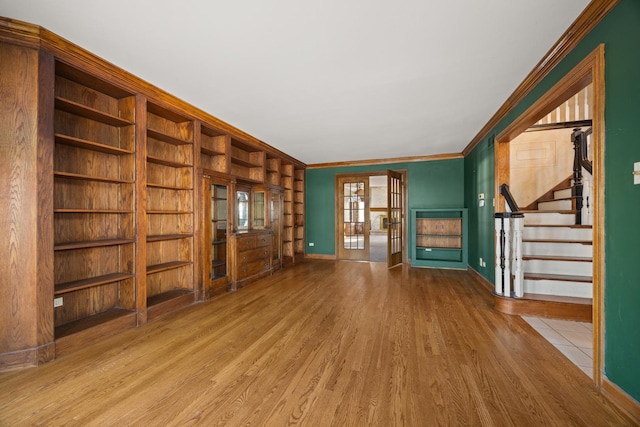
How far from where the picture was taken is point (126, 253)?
2775mm

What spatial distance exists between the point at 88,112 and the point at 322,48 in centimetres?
224

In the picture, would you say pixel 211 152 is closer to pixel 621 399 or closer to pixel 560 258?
pixel 621 399

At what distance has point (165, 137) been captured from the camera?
10.5ft

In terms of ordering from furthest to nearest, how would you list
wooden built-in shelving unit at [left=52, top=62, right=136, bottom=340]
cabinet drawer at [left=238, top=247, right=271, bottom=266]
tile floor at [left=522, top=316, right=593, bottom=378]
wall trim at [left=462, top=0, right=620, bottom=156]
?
cabinet drawer at [left=238, top=247, right=271, bottom=266]
wooden built-in shelving unit at [left=52, top=62, right=136, bottom=340]
tile floor at [left=522, top=316, right=593, bottom=378]
wall trim at [left=462, top=0, right=620, bottom=156]

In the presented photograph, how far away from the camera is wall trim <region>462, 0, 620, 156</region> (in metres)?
1.65

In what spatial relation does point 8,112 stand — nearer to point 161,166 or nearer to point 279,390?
point 161,166

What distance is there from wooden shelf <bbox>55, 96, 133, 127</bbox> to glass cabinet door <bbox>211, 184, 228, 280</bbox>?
130 cm

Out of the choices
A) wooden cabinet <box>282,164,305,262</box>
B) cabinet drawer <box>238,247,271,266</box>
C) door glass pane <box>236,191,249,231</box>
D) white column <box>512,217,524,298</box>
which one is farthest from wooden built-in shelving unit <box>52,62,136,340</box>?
white column <box>512,217,524,298</box>

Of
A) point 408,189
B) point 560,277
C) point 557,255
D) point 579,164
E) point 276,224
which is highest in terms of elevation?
point 579,164

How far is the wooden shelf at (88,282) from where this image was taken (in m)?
2.20

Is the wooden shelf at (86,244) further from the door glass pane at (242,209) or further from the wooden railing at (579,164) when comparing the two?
the wooden railing at (579,164)

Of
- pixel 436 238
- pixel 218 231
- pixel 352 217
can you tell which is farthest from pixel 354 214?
pixel 218 231

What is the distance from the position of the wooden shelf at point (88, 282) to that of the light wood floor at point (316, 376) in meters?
0.54

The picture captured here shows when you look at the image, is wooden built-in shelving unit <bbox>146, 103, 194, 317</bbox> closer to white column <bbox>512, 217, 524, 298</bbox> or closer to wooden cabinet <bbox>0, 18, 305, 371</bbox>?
wooden cabinet <bbox>0, 18, 305, 371</bbox>
